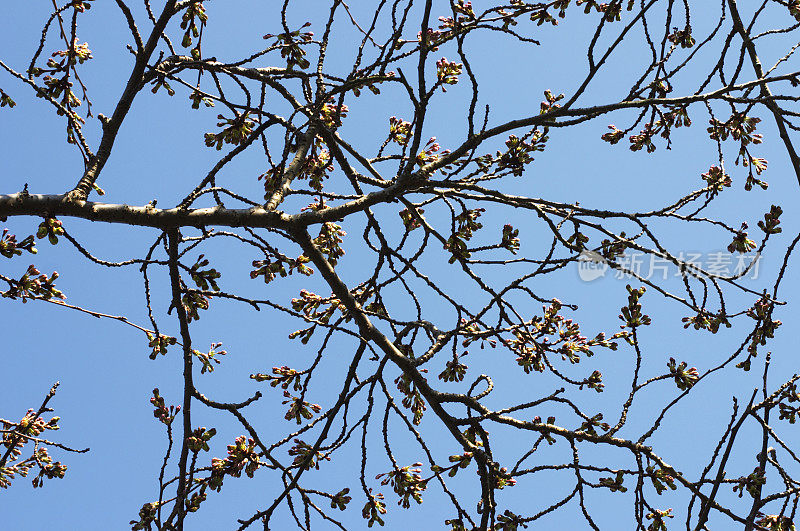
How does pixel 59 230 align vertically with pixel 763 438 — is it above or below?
above

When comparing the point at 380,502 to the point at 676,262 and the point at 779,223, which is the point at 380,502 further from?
the point at 779,223

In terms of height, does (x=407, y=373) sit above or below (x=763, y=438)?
above

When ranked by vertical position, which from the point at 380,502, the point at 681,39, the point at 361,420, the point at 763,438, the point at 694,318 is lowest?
the point at 763,438

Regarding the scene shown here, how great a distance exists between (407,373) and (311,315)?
774 mm

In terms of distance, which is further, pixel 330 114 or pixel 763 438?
pixel 330 114

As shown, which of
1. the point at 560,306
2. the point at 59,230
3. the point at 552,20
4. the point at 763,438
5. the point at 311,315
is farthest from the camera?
the point at 311,315

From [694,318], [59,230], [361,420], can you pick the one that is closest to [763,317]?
[694,318]

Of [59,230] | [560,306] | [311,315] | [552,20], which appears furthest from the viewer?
[311,315]

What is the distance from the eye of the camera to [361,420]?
3.48 m

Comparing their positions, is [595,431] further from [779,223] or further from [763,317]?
[779,223]

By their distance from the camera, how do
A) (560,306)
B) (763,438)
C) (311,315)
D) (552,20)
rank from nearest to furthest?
(763,438) → (560,306) → (552,20) → (311,315)

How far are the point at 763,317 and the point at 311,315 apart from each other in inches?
92.3

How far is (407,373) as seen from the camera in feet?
10.7

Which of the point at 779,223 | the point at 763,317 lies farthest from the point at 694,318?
the point at 779,223
